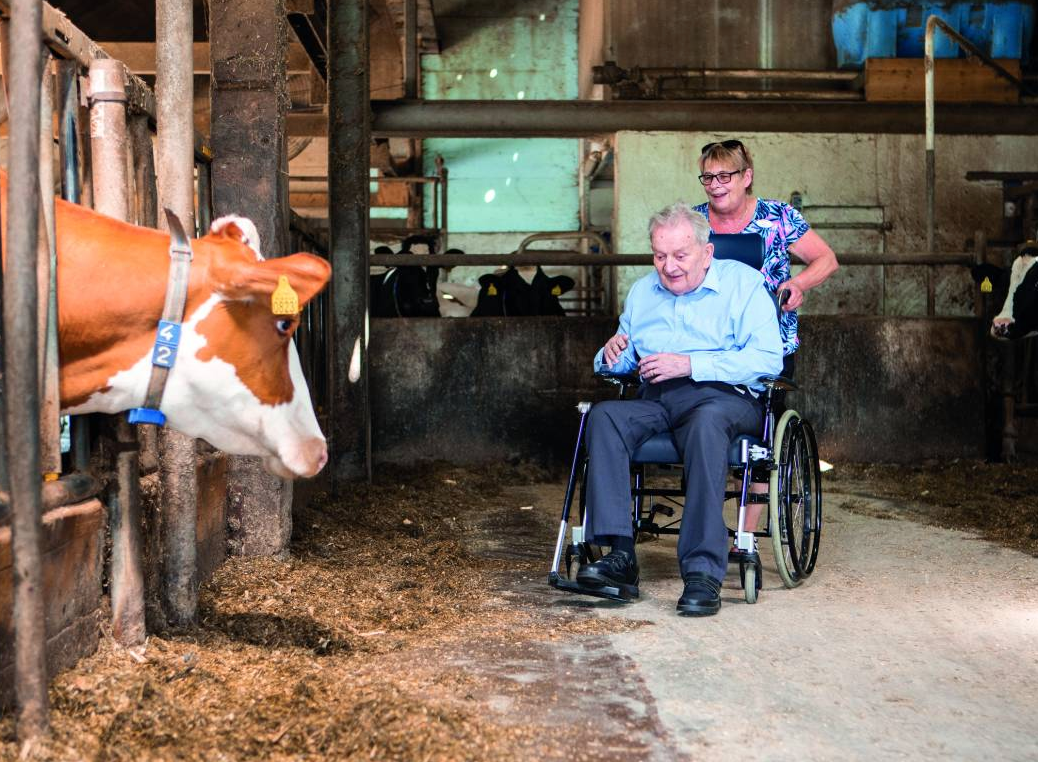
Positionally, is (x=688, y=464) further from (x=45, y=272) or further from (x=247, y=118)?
(x=45, y=272)

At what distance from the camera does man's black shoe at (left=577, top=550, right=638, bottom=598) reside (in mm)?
3369

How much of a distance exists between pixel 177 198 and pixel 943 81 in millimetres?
8531

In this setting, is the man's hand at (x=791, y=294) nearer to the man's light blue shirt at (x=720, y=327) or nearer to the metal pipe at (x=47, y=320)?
the man's light blue shirt at (x=720, y=327)

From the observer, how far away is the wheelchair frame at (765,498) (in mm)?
3459

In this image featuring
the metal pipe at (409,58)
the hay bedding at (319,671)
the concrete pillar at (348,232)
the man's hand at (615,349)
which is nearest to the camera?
the hay bedding at (319,671)

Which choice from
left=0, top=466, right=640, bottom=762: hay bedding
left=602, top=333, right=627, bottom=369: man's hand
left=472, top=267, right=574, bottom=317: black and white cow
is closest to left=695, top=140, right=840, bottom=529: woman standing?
left=602, top=333, right=627, bottom=369: man's hand

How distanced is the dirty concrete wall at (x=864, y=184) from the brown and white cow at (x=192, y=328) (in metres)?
7.67

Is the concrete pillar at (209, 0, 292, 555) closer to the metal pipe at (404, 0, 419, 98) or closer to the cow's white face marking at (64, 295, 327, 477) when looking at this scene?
the cow's white face marking at (64, 295, 327, 477)

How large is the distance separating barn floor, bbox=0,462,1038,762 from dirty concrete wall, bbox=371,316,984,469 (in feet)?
9.28

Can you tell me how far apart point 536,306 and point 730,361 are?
6047 millimetres

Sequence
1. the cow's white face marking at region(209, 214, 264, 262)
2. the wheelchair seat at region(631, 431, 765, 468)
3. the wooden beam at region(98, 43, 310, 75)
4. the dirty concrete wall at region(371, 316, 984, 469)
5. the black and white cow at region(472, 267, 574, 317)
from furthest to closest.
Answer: the black and white cow at region(472, 267, 574, 317) → the wooden beam at region(98, 43, 310, 75) → the dirty concrete wall at region(371, 316, 984, 469) → the wheelchair seat at region(631, 431, 765, 468) → the cow's white face marking at region(209, 214, 264, 262)

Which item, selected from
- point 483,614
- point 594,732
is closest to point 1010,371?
point 483,614

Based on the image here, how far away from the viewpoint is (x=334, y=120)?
6262 mm

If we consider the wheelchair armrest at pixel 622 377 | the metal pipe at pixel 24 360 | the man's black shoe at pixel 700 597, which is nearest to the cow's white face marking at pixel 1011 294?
the wheelchair armrest at pixel 622 377
